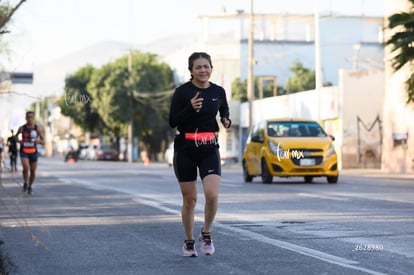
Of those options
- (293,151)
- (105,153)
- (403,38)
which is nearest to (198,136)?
(293,151)

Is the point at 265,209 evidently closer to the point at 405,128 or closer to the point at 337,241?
the point at 337,241

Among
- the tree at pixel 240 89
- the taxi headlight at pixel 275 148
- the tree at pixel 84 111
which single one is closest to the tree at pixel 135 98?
the tree at pixel 84 111

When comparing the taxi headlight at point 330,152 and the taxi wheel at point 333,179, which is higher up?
the taxi headlight at point 330,152

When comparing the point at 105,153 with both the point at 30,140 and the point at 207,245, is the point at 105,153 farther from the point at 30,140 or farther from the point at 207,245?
the point at 207,245

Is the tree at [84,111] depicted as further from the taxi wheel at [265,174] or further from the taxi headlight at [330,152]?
the taxi headlight at [330,152]

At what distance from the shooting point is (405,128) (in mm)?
44250

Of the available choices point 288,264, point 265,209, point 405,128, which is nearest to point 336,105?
point 405,128

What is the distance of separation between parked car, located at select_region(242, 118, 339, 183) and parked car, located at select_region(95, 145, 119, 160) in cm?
6027

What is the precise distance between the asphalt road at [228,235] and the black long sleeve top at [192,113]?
3.68 ft

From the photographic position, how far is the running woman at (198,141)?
9.86 metres

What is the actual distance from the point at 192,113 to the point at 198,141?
0.90ft

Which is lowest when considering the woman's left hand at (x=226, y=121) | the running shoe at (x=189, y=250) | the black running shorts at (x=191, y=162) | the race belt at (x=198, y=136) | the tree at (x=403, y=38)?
the running shoe at (x=189, y=250)

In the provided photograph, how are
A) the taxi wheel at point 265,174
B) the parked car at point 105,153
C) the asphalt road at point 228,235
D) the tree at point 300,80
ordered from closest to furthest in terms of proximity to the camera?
the asphalt road at point 228,235 → the taxi wheel at point 265,174 → the tree at point 300,80 → the parked car at point 105,153

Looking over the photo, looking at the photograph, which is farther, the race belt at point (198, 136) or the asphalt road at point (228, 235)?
the race belt at point (198, 136)
